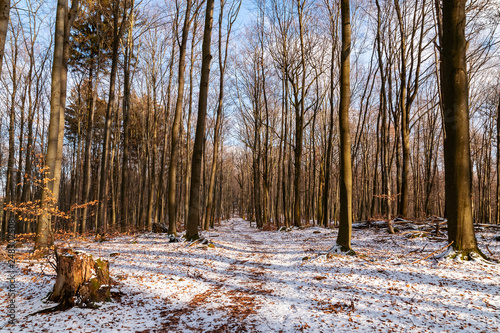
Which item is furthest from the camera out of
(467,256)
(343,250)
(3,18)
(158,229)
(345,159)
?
(158,229)

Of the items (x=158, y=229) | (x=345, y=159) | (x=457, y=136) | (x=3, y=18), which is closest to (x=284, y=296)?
(x=345, y=159)

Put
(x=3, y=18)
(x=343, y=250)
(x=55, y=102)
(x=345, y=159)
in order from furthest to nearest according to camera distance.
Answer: (x=345, y=159), (x=343, y=250), (x=55, y=102), (x=3, y=18)

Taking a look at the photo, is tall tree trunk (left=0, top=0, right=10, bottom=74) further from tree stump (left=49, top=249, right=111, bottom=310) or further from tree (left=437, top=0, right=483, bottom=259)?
tree (left=437, top=0, right=483, bottom=259)

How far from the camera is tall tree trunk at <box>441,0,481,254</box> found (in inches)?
247

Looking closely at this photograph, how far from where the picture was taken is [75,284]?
4.29 m

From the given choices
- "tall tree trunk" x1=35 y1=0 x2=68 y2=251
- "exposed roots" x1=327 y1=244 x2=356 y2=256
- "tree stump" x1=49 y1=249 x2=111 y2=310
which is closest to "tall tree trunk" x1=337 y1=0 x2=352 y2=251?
"exposed roots" x1=327 y1=244 x2=356 y2=256

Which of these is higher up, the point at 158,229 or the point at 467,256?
the point at 467,256

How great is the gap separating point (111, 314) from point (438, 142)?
29.9 m

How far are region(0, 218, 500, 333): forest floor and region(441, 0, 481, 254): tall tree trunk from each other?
2.65 feet

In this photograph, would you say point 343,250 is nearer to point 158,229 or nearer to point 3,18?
point 3,18

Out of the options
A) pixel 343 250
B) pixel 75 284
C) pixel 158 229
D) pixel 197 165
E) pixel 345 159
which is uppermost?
pixel 345 159

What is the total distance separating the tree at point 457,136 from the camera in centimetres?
629

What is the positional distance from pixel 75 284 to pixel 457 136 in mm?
8642

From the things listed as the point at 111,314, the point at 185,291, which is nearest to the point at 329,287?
the point at 185,291
